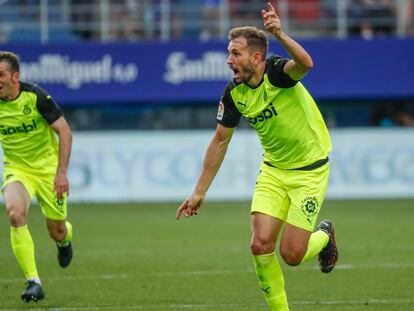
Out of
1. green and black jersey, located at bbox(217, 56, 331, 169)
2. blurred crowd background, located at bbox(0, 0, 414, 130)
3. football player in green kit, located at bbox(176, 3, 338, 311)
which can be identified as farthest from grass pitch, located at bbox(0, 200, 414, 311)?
blurred crowd background, located at bbox(0, 0, 414, 130)

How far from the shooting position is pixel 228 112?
8500 millimetres

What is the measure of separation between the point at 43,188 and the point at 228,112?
3.20 metres

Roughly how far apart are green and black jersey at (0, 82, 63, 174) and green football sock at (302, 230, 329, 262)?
318 cm

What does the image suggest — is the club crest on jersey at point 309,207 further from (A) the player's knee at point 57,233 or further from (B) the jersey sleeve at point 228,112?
(A) the player's knee at point 57,233

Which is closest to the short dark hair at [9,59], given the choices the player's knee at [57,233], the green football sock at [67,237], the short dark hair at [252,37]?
the player's knee at [57,233]

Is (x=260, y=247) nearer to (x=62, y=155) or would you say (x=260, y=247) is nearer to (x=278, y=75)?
(x=278, y=75)

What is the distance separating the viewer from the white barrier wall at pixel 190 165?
22953mm

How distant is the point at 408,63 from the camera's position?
24.4m

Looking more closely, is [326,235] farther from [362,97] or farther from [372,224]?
[362,97]

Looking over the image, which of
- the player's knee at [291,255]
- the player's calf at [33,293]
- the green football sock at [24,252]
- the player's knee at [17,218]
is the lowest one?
the player's calf at [33,293]

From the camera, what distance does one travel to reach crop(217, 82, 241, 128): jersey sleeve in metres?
8.45

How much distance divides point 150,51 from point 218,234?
858 centimetres

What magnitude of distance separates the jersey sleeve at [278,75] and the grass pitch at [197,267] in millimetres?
2160

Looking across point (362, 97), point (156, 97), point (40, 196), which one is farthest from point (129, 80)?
point (40, 196)
